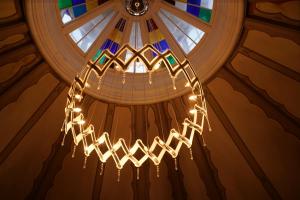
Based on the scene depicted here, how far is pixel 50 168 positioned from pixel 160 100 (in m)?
3.37

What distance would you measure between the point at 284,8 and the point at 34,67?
17.9 feet

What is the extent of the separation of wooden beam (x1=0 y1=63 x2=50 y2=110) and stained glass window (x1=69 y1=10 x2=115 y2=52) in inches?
46.1

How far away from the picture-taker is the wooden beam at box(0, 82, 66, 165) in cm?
766

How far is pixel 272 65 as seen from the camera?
7066 mm

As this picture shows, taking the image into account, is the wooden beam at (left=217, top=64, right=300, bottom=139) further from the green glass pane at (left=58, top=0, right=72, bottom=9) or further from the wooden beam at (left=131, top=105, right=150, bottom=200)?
the green glass pane at (left=58, top=0, right=72, bottom=9)

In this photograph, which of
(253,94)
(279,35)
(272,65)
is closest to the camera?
(279,35)

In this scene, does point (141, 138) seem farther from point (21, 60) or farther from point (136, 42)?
point (21, 60)

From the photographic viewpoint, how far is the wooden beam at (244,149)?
26.4 ft

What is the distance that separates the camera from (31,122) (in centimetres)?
775

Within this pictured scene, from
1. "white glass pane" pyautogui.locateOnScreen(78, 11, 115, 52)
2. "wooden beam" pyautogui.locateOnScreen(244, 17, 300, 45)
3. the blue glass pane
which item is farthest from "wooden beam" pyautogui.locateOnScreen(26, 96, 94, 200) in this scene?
"wooden beam" pyautogui.locateOnScreen(244, 17, 300, 45)

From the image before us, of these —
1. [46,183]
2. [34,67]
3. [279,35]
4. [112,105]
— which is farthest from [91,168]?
[279,35]

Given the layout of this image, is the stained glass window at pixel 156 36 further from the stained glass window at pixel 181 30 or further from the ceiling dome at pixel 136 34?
the stained glass window at pixel 181 30

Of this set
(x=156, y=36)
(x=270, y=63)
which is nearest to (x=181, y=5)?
(x=156, y=36)

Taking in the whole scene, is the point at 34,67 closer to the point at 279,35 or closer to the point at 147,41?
the point at 147,41
